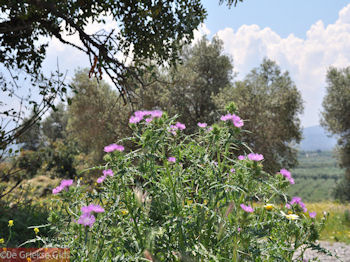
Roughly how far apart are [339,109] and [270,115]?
6367mm

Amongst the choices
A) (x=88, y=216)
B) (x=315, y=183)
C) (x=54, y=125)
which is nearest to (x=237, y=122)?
(x=88, y=216)

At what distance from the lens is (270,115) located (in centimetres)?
1232

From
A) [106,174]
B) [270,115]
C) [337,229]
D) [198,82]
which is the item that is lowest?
[337,229]

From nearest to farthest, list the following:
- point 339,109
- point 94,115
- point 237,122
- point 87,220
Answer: point 87,220 → point 237,122 → point 94,115 → point 339,109

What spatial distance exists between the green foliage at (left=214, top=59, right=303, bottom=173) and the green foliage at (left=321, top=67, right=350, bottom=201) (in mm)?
3425

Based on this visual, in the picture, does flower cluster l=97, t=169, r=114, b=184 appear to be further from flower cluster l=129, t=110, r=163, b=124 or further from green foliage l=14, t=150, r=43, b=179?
green foliage l=14, t=150, r=43, b=179

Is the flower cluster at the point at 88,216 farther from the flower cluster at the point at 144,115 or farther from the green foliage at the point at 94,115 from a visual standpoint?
the green foliage at the point at 94,115

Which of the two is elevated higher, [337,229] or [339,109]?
[339,109]

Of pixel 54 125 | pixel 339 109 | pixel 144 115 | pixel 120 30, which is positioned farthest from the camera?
pixel 54 125

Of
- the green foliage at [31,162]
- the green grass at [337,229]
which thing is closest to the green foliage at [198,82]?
the green foliage at [31,162]

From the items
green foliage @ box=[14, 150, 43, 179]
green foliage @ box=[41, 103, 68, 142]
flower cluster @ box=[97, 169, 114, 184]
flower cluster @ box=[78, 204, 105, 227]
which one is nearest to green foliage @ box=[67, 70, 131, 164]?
green foliage @ box=[14, 150, 43, 179]

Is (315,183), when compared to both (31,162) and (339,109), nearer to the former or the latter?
(339,109)

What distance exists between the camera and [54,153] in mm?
13180

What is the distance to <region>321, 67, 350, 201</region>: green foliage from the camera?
1612 centimetres
